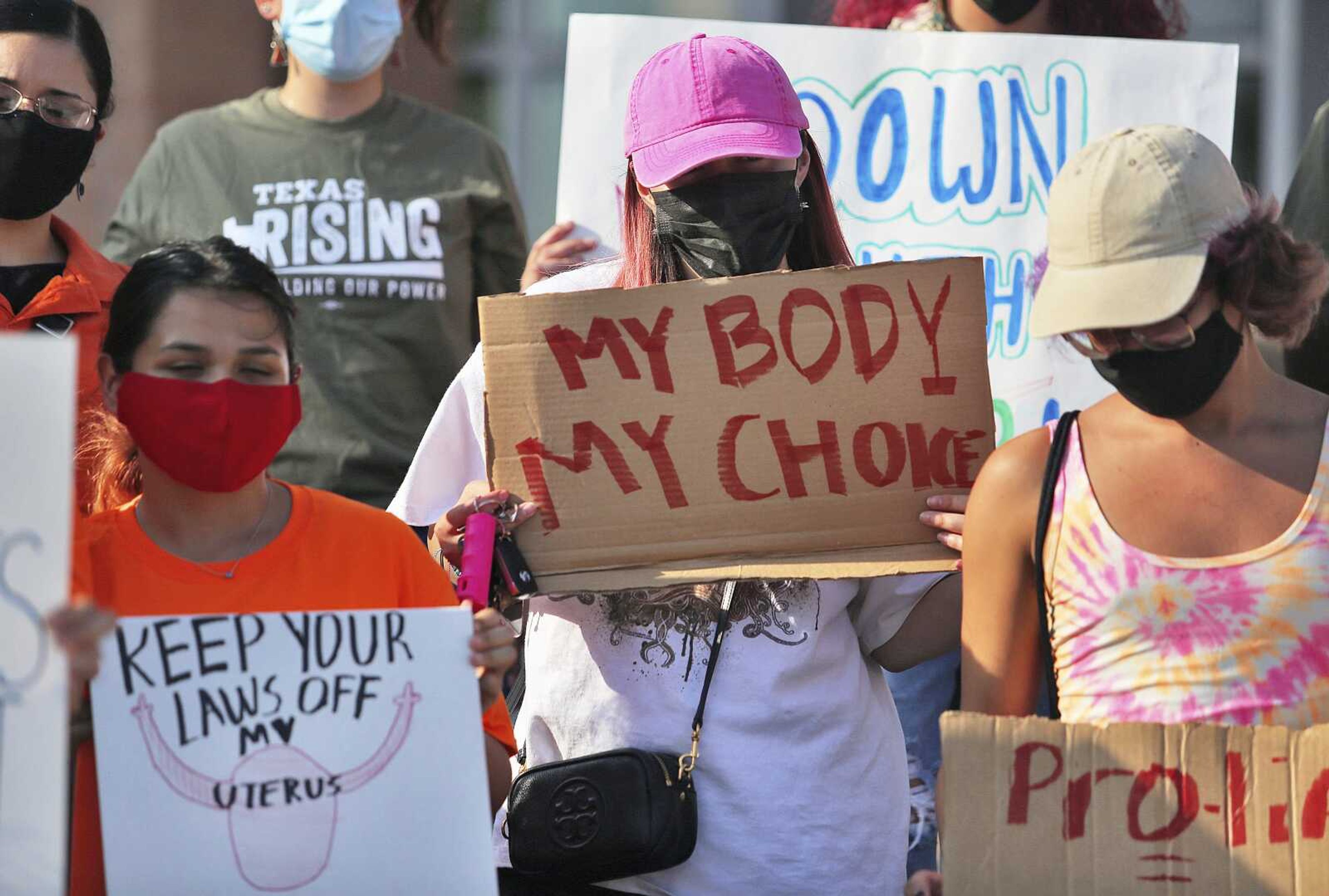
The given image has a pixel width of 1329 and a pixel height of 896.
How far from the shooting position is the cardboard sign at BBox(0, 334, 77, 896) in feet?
7.03

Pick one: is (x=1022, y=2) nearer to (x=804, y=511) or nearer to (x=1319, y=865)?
(x=804, y=511)

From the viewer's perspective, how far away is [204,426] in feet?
8.59

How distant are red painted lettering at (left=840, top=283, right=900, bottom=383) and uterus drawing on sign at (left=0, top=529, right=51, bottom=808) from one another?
4.34 ft

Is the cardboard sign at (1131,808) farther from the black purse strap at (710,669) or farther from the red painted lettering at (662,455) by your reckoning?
the red painted lettering at (662,455)

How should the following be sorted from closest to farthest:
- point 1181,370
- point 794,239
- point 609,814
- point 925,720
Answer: point 1181,370 → point 609,814 → point 794,239 → point 925,720

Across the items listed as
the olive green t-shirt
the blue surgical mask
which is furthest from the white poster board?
the blue surgical mask

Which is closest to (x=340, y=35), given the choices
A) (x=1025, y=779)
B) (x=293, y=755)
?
(x=293, y=755)

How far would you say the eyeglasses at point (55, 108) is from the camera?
10.6 feet

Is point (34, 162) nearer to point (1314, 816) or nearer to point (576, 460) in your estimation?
point (576, 460)

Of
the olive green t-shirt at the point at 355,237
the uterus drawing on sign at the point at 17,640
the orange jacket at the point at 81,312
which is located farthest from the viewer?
the olive green t-shirt at the point at 355,237

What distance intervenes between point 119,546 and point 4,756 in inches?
20.2

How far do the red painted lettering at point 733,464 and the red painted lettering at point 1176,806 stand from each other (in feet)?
2.52

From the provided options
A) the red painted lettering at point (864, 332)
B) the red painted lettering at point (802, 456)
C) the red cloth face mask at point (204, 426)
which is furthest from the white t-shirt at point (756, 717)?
the red cloth face mask at point (204, 426)

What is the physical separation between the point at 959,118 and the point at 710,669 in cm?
199
